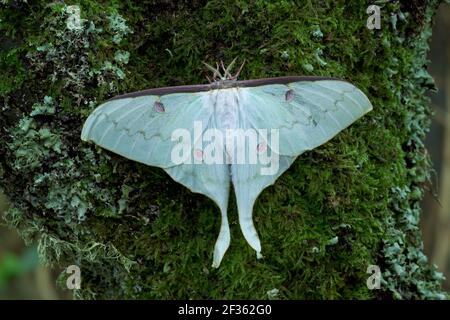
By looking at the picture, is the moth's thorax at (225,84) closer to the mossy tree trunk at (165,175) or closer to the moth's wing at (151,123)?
the moth's wing at (151,123)

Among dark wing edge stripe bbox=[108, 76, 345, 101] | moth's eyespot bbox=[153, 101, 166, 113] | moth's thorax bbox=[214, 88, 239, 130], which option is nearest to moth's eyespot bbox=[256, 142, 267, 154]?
moth's thorax bbox=[214, 88, 239, 130]

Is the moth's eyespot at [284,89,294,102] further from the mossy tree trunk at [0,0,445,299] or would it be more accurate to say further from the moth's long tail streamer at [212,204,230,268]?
the moth's long tail streamer at [212,204,230,268]

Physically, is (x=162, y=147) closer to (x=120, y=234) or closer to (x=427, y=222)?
(x=120, y=234)

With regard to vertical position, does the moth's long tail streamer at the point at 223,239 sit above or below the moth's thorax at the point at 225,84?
below

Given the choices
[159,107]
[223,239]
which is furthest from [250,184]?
[159,107]

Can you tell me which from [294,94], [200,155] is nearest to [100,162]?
[200,155]

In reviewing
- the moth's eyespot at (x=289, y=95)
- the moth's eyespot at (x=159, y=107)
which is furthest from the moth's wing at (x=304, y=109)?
the moth's eyespot at (x=159, y=107)
